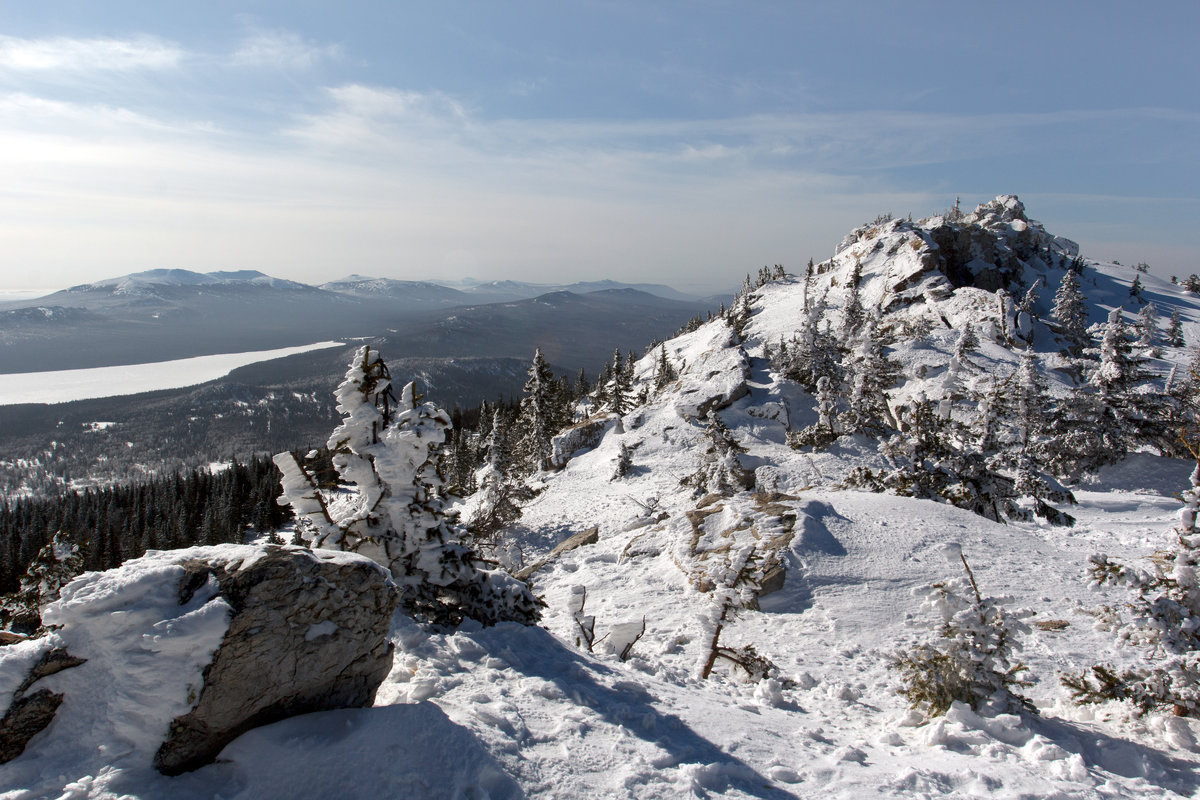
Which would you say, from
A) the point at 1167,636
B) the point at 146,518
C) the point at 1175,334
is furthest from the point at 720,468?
the point at 1175,334

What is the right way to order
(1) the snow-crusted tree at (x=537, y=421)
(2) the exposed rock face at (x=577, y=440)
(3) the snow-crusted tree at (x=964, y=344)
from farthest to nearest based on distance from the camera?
(1) the snow-crusted tree at (x=537, y=421)
(2) the exposed rock face at (x=577, y=440)
(3) the snow-crusted tree at (x=964, y=344)

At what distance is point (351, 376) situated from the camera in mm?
11609

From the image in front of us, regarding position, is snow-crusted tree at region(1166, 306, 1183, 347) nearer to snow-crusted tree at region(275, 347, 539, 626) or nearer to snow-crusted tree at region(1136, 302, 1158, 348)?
snow-crusted tree at region(1136, 302, 1158, 348)

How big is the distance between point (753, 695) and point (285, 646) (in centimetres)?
828

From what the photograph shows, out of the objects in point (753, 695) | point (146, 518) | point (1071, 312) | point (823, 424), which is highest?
point (1071, 312)

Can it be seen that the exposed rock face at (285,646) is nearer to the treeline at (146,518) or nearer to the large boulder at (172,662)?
the large boulder at (172,662)

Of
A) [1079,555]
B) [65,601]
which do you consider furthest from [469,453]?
[65,601]

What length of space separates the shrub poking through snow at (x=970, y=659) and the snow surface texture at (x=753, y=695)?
1.12 feet

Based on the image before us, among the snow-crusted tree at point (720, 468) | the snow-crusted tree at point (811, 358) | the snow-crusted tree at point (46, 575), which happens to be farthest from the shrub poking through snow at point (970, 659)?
the snow-crusted tree at point (811, 358)

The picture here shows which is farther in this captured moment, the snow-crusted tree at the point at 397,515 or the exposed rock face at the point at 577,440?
the exposed rock face at the point at 577,440

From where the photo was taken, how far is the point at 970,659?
26.3 feet

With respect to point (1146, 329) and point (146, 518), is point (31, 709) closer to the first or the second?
point (146, 518)

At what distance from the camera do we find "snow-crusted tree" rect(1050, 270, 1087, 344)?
5950cm

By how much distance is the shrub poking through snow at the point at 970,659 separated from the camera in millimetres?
7918
